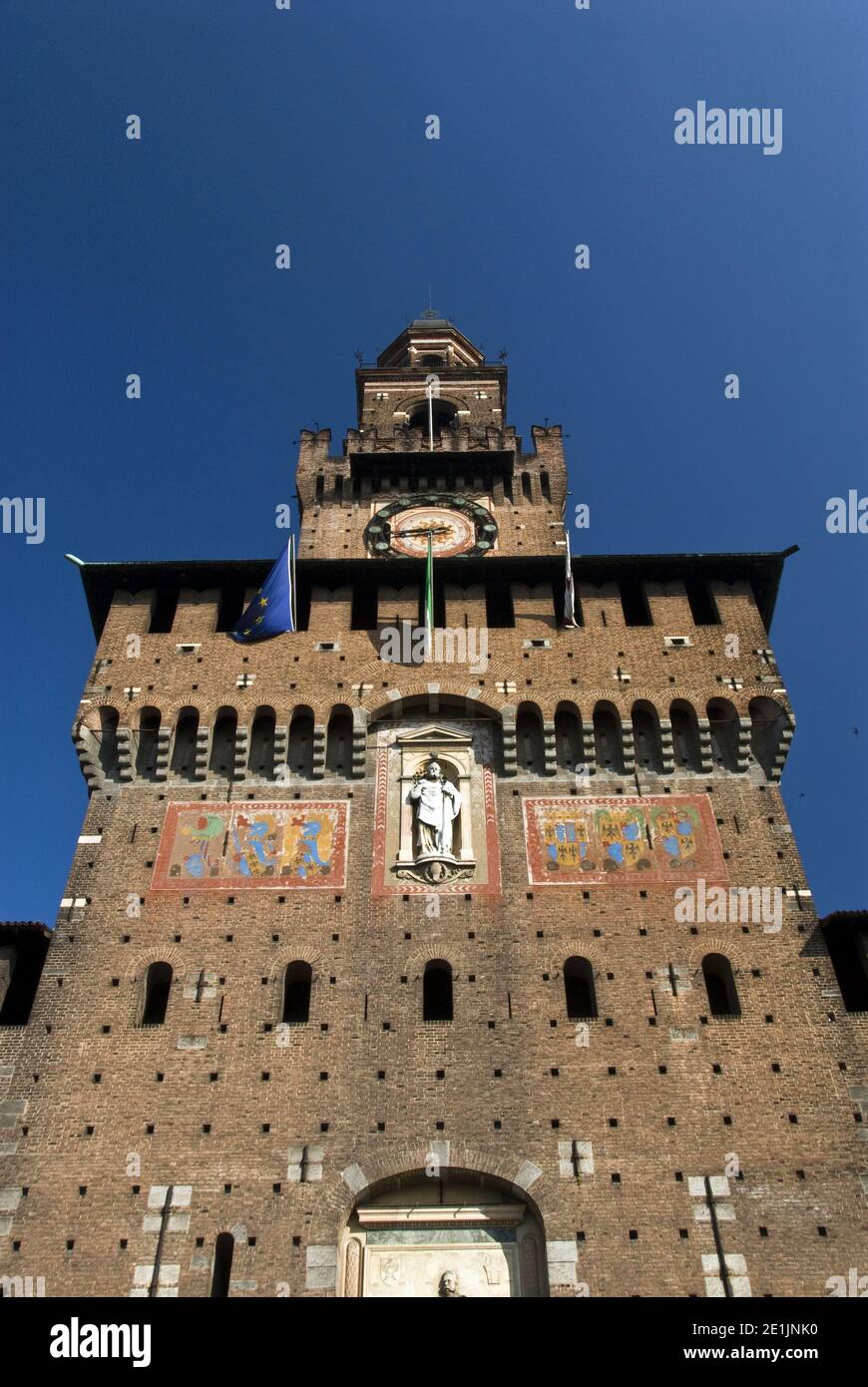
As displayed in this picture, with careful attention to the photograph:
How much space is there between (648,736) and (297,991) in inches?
292

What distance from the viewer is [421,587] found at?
75.6ft

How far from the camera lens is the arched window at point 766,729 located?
20141 millimetres

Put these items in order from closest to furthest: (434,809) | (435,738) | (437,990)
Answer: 1. (437,990)
2. (434,809)
3. (435,738)

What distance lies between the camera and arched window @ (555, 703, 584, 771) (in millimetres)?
20250

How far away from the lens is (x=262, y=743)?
67.8 feet

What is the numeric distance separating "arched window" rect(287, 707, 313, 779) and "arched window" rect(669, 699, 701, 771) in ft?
20.6

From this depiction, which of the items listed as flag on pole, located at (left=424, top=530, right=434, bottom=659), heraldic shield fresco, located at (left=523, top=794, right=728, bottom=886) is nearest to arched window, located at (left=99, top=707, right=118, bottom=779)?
flag on pole, located at (left=424, top=530, right=434, bottom=659)

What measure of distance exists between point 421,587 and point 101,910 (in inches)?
346

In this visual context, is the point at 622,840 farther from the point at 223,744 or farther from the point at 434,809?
the point at 223,744

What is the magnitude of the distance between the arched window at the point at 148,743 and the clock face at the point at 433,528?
6.92 m

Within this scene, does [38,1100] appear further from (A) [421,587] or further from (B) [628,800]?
(A) [421,587]

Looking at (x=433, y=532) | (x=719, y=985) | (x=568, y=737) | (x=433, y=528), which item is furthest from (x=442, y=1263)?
(x=433, y=528)

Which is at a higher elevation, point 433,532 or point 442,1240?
point 433,532
